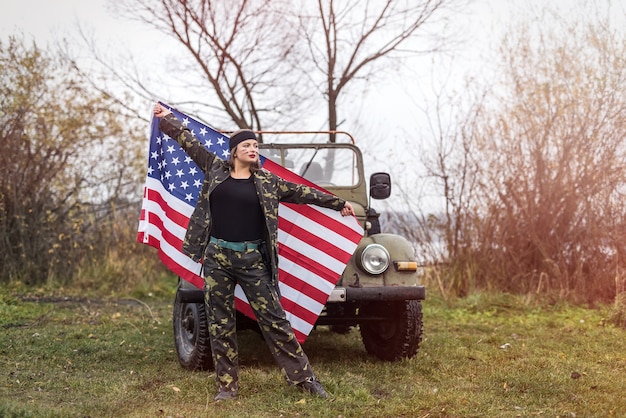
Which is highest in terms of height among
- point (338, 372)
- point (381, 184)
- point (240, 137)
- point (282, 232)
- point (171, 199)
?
point (240, 137)

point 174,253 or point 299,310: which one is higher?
point 174,253

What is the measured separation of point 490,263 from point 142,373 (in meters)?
6.46

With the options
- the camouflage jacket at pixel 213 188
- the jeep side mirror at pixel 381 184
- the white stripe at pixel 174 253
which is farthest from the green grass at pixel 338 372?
the jeep side mirror at pixel 381 184

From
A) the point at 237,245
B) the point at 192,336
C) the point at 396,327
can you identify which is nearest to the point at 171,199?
the point at 192,336

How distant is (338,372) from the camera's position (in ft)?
20.5

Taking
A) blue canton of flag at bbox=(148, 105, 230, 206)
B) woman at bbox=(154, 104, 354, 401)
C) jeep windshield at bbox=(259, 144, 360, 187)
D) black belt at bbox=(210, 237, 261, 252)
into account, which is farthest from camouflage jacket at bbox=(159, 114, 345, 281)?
jeep windshield at bbox=(259, 144, 360, 187)

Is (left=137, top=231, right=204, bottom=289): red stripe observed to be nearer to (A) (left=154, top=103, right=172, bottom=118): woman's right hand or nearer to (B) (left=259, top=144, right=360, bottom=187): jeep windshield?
(A) (left=154, top=103, right=172, bottom=118): woman's right hand

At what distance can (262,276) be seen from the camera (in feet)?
17.4

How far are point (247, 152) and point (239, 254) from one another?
0.69m

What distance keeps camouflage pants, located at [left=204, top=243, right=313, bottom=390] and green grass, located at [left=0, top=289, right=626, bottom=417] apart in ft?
0.63

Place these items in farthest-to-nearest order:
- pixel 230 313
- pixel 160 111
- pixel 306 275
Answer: pixel 306 275
pixel 160 111
pixel 230 313

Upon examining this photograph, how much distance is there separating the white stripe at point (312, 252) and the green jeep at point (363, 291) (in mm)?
178

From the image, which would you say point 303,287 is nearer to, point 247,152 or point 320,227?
point 320,227

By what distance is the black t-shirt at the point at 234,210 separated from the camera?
5234mm
